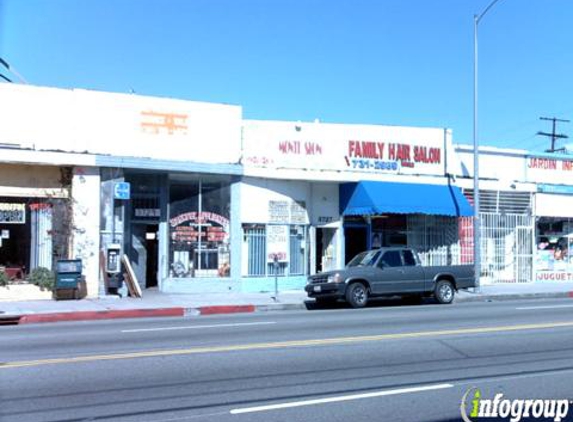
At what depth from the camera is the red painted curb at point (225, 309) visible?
17766 millimetres

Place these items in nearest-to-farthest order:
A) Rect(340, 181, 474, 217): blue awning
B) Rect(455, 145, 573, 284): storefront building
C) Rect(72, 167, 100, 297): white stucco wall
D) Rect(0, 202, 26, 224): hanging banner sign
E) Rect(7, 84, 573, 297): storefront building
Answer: Rect(0, 202, 26, 224): hanging banner sign, Rect(7, 84, 573, 297): storefront building, Rect(72, 167, 100, 297): white stucco wall, Rect(340, 181, 474, 217): blue awning, Rect(455, 145, 573, 284): storefront building

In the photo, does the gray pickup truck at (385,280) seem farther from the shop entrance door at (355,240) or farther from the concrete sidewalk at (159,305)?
the shop entrance door at (355,240)

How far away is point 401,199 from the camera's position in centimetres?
2341

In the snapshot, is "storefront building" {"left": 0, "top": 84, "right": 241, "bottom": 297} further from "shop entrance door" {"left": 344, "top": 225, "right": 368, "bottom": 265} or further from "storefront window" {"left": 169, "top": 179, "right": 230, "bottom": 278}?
"shop entrance door" {"left": 344, "top": 225, "right": 368, "bottom": 265}

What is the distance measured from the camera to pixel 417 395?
287 inches

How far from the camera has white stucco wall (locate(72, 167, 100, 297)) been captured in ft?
63.9

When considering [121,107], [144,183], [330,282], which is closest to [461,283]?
[330,282]

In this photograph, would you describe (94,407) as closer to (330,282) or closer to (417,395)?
(417,395)

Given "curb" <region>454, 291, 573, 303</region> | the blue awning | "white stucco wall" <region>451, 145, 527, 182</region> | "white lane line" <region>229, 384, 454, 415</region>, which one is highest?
"white stucco wall" <region>451, 145, 527, 182</region>

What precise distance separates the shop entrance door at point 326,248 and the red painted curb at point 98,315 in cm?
783

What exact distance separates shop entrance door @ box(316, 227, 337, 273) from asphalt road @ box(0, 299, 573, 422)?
9.91 m

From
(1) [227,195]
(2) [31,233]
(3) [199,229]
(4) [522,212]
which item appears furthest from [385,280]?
(4) [522,212]

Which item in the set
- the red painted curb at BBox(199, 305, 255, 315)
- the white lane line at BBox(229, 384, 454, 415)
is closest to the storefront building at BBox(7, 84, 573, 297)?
the red painted curb at BBox(199, 305, 255, 315)

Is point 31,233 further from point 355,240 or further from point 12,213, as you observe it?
point 355,240
